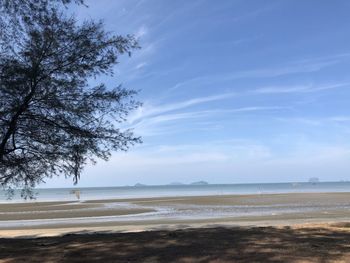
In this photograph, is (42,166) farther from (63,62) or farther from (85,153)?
(63,62)

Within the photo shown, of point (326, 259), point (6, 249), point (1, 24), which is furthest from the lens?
point (1, 24)

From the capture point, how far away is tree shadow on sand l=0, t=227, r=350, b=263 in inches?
320

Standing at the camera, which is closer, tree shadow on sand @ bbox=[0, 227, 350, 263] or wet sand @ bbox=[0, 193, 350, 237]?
tree shadow on sand @ bbox=[0, 227, 350, 263]

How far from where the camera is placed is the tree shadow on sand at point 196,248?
8.12m

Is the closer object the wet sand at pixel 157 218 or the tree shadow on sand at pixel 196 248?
the tree shadow on sand at pixel 196 248

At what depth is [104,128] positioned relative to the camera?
12.4 meters

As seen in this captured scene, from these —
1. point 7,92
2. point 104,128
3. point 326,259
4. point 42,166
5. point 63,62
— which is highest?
point 63,62

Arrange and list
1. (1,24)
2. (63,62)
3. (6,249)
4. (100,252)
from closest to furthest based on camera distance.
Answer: (100,252) < (6,249) < (1,24) < (63,62)

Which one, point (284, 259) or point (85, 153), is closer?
point (284, 259)

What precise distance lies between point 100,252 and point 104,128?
410 centimetres

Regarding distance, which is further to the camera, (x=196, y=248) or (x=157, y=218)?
(x=157, y=218)

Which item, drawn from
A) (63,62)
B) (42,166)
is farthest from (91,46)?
(42,166)

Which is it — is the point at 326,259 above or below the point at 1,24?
below

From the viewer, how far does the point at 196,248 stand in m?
9.12
